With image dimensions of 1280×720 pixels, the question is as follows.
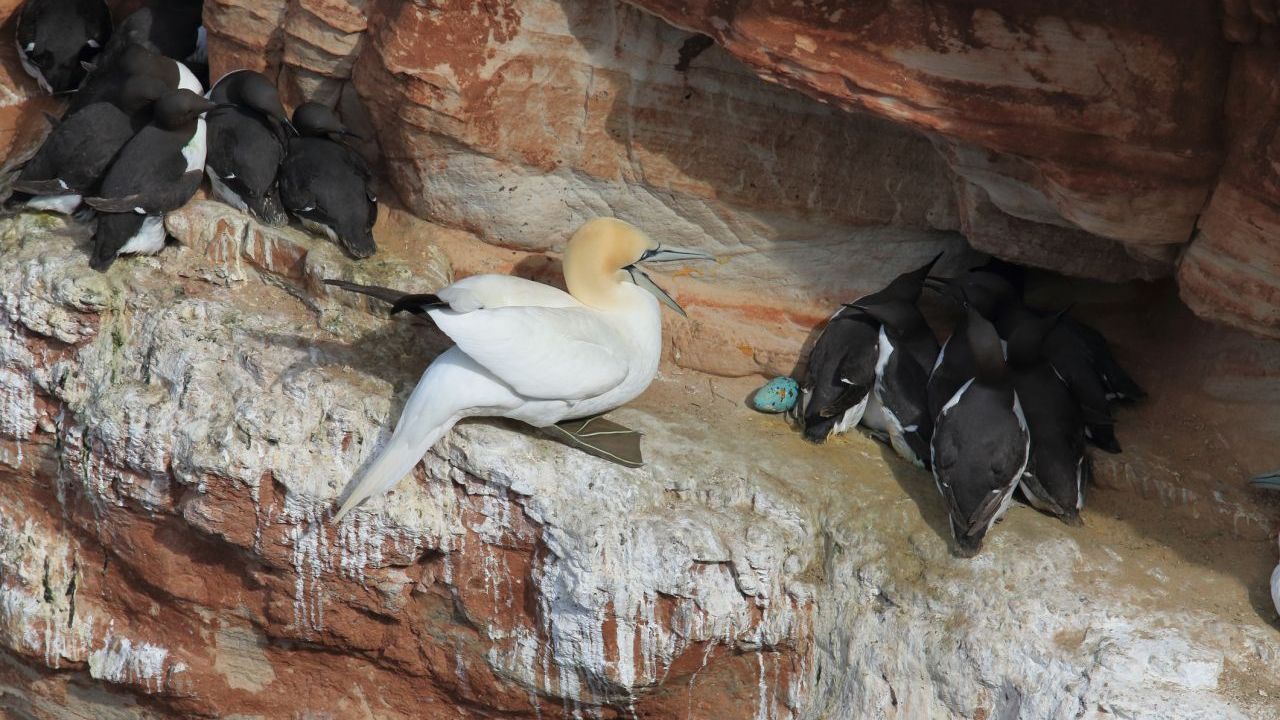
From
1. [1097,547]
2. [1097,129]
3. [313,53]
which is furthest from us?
[313,53]

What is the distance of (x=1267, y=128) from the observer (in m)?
4.84

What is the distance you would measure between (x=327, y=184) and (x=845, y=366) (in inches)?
101

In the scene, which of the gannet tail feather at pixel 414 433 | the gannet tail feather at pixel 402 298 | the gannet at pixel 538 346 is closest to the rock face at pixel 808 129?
the gannet at pixel 538 346

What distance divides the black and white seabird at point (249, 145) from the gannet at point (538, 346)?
1.33 m

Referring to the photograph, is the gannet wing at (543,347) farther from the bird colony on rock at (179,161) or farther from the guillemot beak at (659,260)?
the bird colony on rock at (179,161)

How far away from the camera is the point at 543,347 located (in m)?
5.45

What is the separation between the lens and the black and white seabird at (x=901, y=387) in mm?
6102

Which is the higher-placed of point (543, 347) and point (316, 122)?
point (316, 122)

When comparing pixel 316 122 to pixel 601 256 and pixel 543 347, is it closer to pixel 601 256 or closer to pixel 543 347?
pixel 601 256

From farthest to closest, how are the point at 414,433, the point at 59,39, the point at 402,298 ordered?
the point at 59,39, the point at 414,433, the point at 402,298

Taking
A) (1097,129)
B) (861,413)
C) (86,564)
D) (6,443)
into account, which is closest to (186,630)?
(86,564)

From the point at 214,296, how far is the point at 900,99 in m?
3.17

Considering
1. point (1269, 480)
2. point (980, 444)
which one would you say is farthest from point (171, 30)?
point (1269, 480)

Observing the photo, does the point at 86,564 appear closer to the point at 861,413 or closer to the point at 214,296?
the point at 214,296
